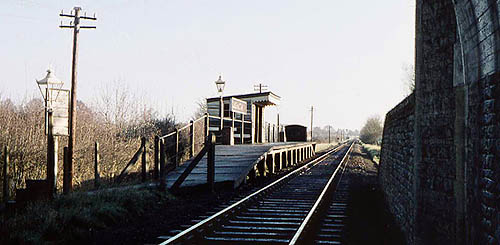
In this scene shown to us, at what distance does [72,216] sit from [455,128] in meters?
5.66

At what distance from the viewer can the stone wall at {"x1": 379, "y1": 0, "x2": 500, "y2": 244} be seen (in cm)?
366

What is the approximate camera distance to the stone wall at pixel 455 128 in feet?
12.0

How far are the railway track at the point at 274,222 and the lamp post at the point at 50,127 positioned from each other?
332cm

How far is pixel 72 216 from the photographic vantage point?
6.92 metres

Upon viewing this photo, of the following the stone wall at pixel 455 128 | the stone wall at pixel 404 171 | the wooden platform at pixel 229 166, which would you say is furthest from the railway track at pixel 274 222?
the stone wall at pixel 455 128

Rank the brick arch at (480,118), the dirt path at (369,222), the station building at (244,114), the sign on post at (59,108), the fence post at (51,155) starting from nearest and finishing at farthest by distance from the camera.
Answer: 1. the brick arch at (480,118)
2. the dirt path at (369,222)
3. the fence post at (51,155)
4. the sign on post at (59,108)
5. the station building at (244,114)

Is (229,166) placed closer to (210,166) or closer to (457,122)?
(210,166)

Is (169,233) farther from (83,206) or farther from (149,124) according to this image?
(149,124)

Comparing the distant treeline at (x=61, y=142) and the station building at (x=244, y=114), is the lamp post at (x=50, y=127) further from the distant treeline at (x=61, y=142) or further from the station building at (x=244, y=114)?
the station building at (x=244, y=114)

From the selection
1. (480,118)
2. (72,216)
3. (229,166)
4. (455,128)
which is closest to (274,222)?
(72,216)

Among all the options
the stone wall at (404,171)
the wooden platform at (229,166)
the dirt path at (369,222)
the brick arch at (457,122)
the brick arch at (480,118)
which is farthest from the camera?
the wooden platform at (229,166)

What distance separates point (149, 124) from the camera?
18844mm

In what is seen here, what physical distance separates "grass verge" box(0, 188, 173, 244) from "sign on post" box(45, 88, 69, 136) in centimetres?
157

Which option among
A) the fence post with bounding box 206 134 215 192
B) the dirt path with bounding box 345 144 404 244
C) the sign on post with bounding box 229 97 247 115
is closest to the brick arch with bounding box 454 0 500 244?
the dirt path with bounding box 345 144 404 244
